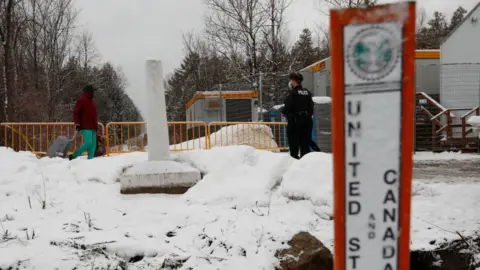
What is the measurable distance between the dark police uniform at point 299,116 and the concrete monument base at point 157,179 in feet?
7.14

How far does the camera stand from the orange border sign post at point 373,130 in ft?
4.41

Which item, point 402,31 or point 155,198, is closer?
point 402,31

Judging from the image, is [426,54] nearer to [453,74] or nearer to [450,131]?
[453,74]

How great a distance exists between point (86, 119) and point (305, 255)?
5.79m

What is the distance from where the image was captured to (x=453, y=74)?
14.1 m

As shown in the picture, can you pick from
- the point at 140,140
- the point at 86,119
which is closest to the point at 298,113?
the point at 86,119

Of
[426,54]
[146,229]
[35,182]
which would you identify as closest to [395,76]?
[146,229]

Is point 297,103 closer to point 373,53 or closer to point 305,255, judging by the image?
point 305,255

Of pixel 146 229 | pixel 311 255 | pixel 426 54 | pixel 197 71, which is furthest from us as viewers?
pixel 197 71

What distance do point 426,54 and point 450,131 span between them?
6559mm

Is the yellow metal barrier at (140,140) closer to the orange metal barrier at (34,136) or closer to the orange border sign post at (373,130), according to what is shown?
the orange metal barrier at (34,136)

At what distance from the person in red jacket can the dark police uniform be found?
3993 mm

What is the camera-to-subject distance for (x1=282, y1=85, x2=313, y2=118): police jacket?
6543mm

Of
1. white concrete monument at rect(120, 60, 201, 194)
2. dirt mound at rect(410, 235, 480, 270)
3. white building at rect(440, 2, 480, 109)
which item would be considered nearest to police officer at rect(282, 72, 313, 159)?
white concrete monument at rect(120, 60, 201, 194)
